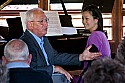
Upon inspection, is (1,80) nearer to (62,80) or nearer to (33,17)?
(62,80)

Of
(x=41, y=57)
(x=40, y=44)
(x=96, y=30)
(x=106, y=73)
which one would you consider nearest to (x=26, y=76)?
(x=106, y=73)

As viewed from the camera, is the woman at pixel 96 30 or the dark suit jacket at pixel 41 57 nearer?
the dark suit jacket at pixel 41 57

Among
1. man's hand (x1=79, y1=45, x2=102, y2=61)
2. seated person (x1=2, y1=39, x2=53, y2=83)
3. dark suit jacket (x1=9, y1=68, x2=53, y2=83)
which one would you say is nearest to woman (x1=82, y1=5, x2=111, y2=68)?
man's hand (x1=79, y1=45, x2=102, y2=61)

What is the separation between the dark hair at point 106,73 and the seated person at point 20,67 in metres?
0.74

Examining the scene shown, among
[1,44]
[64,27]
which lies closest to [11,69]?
[1,44]

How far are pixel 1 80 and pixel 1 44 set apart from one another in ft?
8.56

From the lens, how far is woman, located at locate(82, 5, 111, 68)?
11.3 ft

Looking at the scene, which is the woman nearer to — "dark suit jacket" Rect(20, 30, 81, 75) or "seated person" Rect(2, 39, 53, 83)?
"dark suit jacket" Rect(20, 30, 81, 75)

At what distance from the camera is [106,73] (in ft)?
5.38

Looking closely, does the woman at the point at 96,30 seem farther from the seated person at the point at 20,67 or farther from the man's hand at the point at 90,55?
the seated person at the point at 20,67

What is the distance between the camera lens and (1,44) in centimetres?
455

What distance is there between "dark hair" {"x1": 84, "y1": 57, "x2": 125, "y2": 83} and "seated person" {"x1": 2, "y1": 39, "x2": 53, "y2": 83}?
0.74m

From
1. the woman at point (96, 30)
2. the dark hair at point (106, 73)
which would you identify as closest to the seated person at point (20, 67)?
the dark hair at point (106, 73)

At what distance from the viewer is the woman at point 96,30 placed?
3.43m
